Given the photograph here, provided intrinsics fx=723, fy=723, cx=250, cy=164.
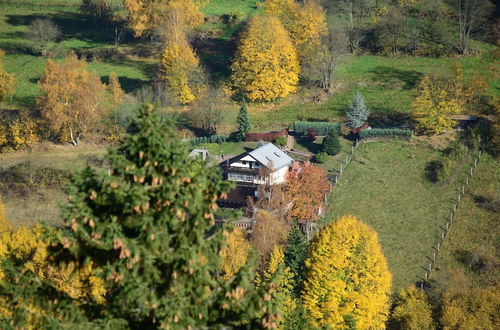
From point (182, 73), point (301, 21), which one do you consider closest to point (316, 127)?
point (182, 73)

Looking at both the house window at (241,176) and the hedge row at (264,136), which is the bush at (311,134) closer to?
the hedge row at (264,136)

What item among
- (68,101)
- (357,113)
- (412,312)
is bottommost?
(412,312)

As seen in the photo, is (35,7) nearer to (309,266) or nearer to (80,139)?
(80,139)

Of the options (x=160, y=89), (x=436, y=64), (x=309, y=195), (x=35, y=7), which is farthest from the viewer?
(x=35, y=7)

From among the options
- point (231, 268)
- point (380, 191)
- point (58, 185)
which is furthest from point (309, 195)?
point (58, 185)

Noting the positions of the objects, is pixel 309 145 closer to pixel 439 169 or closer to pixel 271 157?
pixel 271 157

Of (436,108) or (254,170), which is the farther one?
(436,108)
